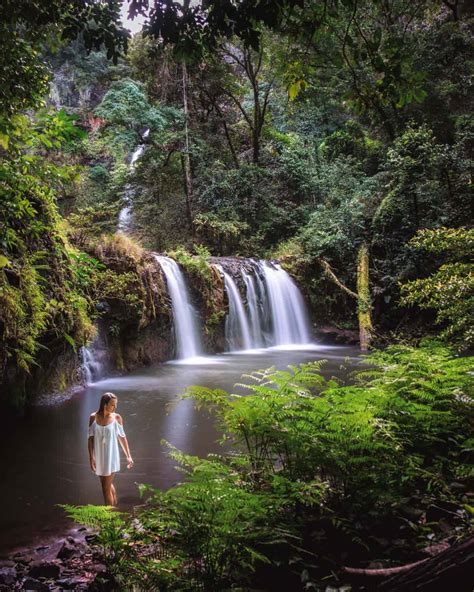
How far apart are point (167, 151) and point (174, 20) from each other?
776 inches

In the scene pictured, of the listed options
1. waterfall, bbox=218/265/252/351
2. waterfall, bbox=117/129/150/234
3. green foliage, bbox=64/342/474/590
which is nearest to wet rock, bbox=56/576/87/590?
green foliage, bbox=64/342/474/590

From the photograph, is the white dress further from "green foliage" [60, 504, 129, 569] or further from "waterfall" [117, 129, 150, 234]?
"waterfall" [117, 129, 150, 234]

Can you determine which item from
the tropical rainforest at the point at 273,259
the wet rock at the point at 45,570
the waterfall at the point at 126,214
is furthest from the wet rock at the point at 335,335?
the wet rock at the point at 45,570

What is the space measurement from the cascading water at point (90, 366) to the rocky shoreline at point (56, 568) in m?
6.91

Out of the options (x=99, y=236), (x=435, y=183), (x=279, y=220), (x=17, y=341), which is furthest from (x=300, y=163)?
(x=17, y=341)

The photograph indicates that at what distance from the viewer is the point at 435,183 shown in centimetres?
1596

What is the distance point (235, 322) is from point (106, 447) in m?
12.2

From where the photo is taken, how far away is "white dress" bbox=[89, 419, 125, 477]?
4539 mm

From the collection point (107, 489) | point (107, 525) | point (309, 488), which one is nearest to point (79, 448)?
point (107, 489)

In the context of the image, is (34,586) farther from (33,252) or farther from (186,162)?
(186,162)

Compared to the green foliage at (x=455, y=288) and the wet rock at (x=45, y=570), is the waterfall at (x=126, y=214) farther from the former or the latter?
the wet rock at (x=45, y=570)

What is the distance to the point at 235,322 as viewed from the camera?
16.7m

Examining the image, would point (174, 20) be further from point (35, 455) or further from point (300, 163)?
point (300, 163)

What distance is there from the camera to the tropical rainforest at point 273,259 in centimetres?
267
